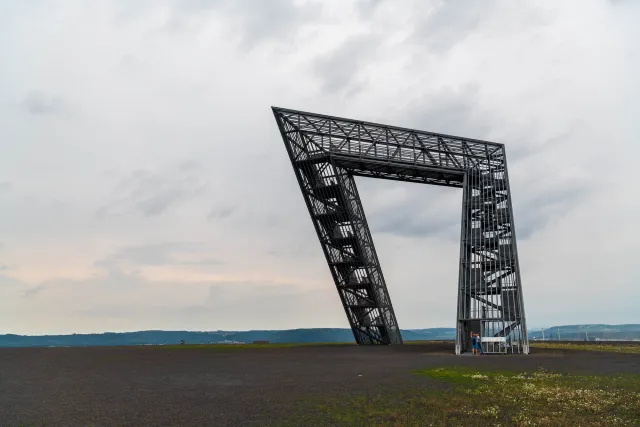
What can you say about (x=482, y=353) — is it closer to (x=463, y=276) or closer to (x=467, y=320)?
(x=467, y=320)

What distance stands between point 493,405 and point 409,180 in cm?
3644

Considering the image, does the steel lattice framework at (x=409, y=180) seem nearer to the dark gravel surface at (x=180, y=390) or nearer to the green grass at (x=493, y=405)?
the dark gravel surface at (x=180, y=390)

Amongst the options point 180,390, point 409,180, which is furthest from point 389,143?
point 180,390

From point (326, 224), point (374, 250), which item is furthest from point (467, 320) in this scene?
point (326, 224)

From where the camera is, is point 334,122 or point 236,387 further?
point 334,122

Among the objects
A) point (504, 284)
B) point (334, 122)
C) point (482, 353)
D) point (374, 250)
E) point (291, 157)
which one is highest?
point (334, 122)

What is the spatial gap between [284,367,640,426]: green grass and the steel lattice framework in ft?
74.1

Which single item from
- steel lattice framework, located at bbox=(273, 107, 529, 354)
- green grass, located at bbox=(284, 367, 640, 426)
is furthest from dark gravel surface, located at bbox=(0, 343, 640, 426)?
steel lattice framework, located at bbox=(273, 107, 529, 354)

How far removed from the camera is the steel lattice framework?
139ft

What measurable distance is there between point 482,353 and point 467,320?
333 cm

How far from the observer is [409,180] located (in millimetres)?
49719

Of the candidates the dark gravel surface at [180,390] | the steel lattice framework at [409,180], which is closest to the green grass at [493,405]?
the dark gravel surface at [180,390]

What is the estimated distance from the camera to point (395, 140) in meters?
46.8

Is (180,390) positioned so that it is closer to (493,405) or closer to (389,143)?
(493,405)
